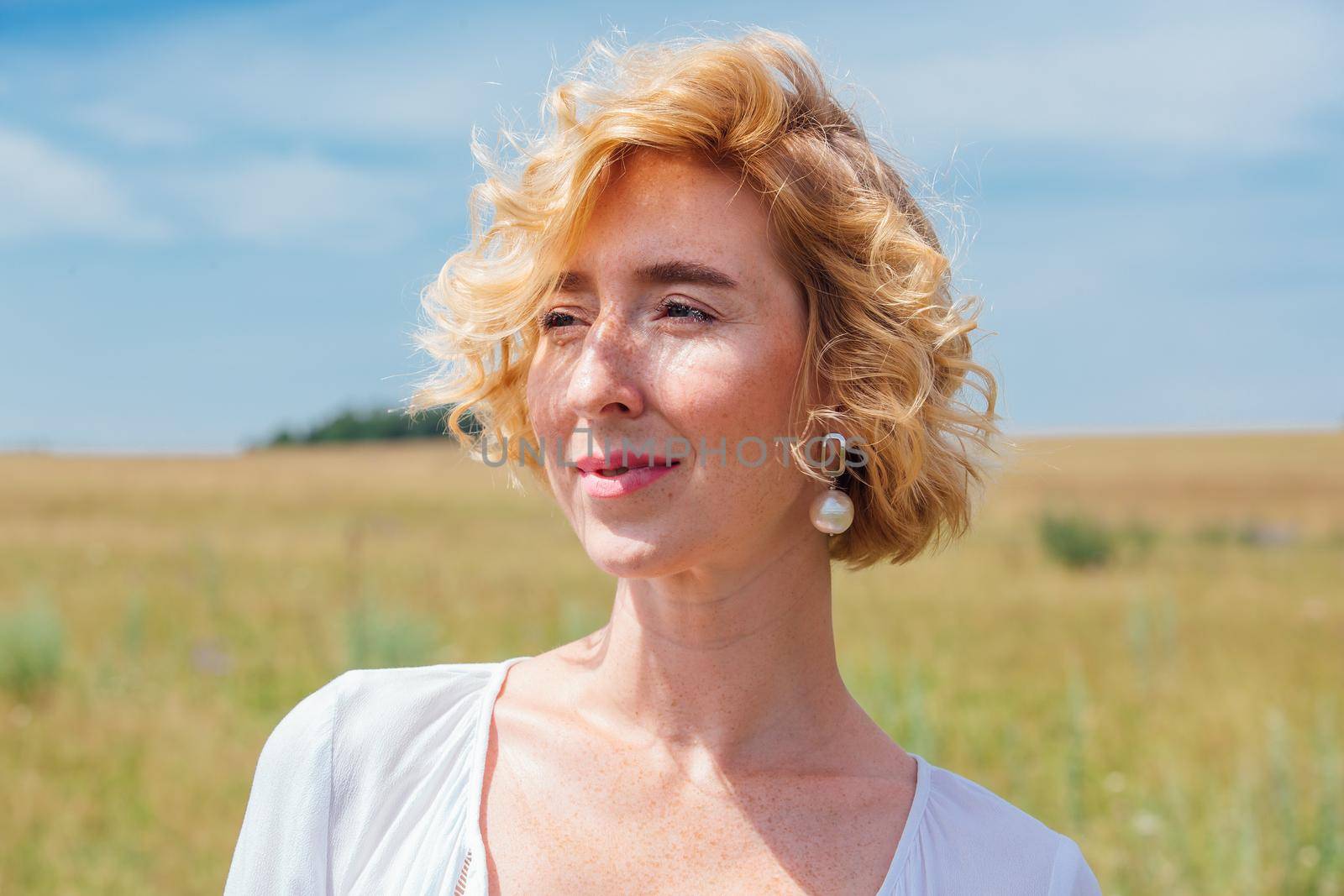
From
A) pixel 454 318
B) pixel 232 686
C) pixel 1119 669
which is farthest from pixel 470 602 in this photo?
pixel 454 318

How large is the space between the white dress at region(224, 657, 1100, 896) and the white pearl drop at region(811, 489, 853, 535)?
0.48 meters

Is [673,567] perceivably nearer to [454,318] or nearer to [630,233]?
[630,233]

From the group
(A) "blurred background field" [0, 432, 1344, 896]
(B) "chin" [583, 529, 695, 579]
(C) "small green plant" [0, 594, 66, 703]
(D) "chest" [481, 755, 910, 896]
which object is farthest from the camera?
(C) "small green plant" [0, 594, 66, 703]

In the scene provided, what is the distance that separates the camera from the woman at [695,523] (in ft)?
5.53

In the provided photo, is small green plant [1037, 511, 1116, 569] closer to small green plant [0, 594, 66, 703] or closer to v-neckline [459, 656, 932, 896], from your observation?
small green plant [0, 594, 66, 703]

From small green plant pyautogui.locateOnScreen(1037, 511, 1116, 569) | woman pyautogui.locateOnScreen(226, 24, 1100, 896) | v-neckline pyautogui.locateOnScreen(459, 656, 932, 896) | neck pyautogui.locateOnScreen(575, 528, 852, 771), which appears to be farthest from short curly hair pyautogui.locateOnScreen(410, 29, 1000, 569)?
small green plant pyautogui.locateOnScreen(1037, 511, 1116, 569)

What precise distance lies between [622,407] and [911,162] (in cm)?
84

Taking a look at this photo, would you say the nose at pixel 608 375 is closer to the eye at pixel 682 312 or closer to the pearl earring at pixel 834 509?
the eye at pixel 682 312

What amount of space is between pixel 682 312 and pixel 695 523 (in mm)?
314

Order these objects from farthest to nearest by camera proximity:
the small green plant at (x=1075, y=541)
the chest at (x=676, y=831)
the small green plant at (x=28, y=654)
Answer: the small green plant at (x=1075, y=541)
the small green plant at (x=28, y=654)
the chest at (x=676, y=831)

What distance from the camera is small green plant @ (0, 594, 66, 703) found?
8727 millimetres

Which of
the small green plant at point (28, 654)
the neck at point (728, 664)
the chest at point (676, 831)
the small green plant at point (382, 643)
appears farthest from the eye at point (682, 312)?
the small green plant at point (28, 654)

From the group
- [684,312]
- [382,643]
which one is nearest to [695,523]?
[684,312]

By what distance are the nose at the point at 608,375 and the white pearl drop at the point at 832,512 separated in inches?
14.2
